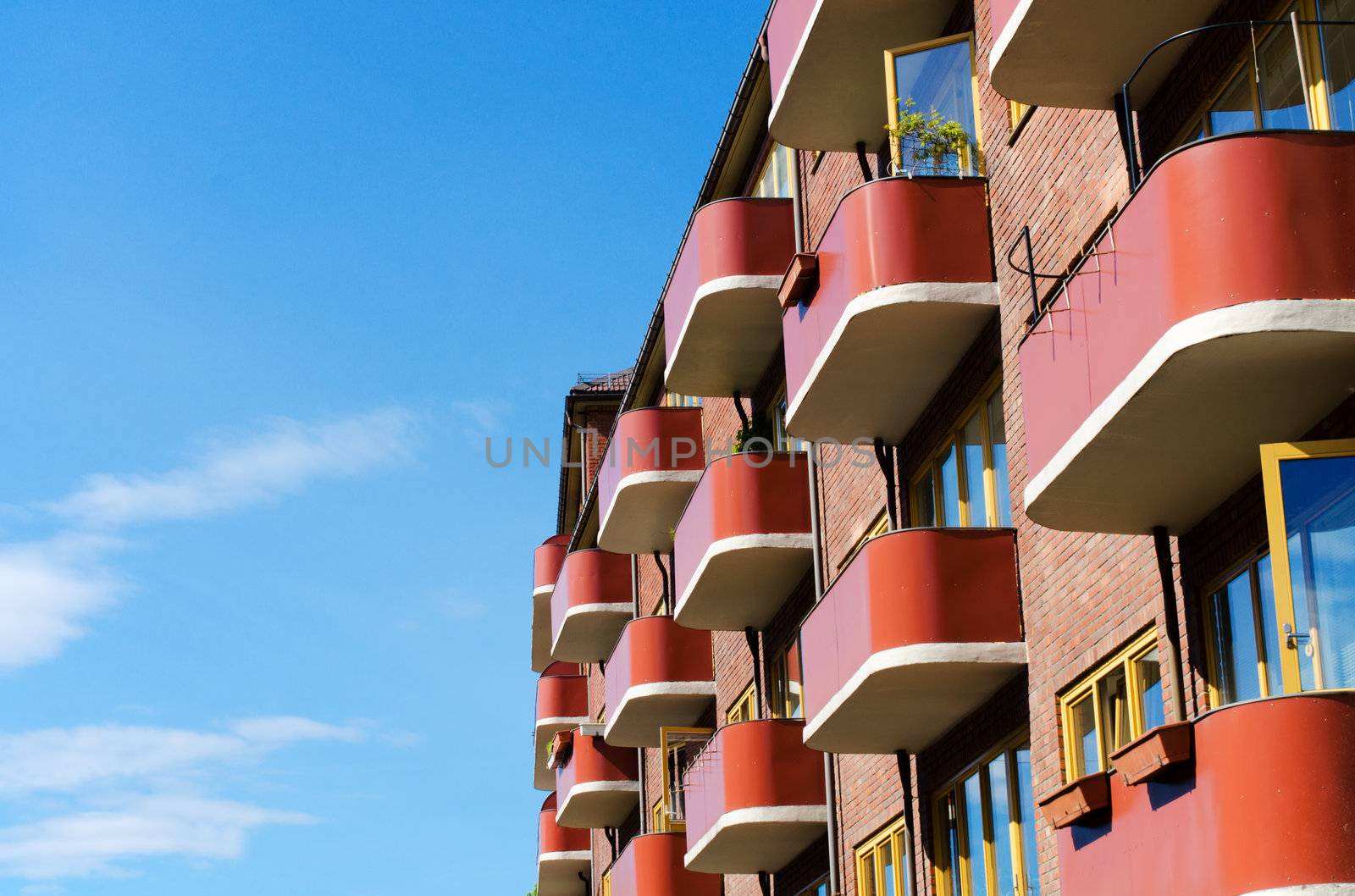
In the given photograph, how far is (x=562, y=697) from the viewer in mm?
43906

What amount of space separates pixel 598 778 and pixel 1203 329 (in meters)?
26.7

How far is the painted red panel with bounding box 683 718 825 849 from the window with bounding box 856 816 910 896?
5.60 feet

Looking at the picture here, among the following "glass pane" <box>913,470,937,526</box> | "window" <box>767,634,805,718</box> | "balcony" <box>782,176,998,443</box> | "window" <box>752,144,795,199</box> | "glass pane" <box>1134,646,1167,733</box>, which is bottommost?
"glass pane" <box>1134,646,1167,733</box>

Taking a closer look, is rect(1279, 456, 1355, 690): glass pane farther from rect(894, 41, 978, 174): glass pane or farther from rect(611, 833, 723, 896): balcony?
rect(611, 833, 723, 896): balcony

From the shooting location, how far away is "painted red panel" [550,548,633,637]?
37062mm

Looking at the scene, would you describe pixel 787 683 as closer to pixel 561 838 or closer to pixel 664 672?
pixel 664 672

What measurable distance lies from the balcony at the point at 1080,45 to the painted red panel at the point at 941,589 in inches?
157

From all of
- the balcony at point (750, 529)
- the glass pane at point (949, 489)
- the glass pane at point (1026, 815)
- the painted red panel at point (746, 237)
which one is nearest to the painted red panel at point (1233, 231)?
the glass pane at point (1026, 815)

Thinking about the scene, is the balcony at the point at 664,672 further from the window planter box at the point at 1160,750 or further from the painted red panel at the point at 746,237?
the window planter box at the point at 1160,750

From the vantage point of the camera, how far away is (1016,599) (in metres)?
16.9

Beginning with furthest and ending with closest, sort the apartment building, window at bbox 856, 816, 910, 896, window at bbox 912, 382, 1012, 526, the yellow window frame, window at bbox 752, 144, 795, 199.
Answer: window at bbox 752, 144, 795, 199 < window at bbox 856, 816, 910, 896 < window at bbox 912, 382, 1012, 526 < the yellow window frame < the apartment building

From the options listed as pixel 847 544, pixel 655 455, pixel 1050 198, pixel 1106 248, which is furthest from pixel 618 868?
pixel 1106 248

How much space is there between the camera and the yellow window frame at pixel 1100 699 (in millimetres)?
14312

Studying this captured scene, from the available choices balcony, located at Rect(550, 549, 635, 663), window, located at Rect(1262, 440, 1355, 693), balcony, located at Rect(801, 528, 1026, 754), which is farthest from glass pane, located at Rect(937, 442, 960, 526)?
balcony, located at Rect(550, 549, 635, 663)
